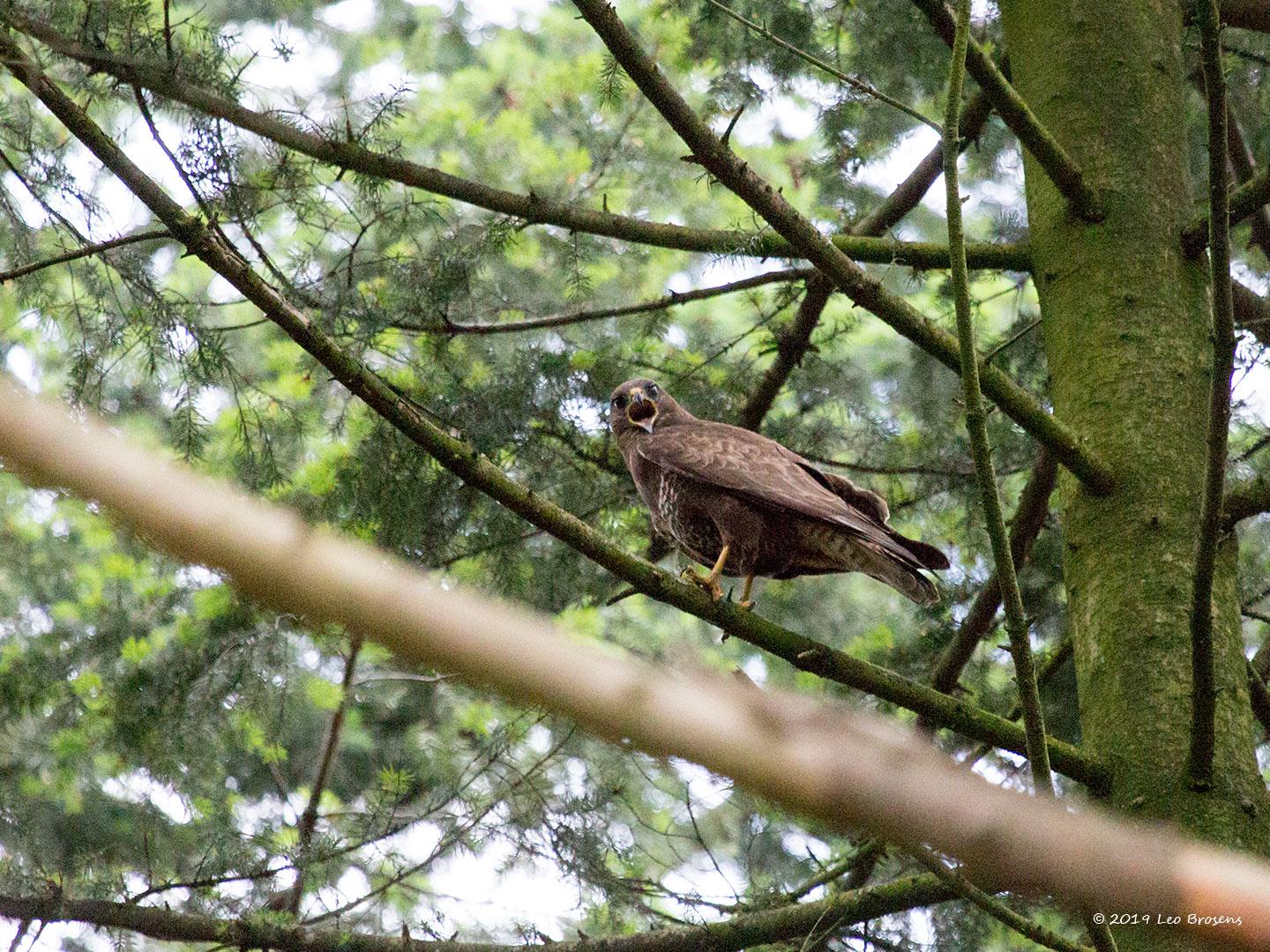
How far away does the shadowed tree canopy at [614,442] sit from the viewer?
3.09 meters

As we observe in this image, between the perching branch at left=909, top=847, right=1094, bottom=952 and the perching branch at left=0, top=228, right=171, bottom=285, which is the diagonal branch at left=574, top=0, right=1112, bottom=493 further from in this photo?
the perching branch at left=0, top=228, right=171, bottom=285

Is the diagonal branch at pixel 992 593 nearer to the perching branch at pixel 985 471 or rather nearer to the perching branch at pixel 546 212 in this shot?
the perching branch at pixel 546 212

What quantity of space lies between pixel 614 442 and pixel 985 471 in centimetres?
332

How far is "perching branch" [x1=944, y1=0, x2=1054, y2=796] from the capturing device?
2375 mm

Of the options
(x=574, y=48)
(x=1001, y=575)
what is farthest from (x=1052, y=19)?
(x=574, y=48)

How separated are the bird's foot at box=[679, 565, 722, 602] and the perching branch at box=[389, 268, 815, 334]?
102 cm

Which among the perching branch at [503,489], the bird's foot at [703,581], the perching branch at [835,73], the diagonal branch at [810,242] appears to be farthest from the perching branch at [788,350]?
the perching branch at [503,489]

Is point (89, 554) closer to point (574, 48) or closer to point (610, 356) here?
point (610, 356)

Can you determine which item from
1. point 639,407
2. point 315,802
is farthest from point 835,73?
point 315,802

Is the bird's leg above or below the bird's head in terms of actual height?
below

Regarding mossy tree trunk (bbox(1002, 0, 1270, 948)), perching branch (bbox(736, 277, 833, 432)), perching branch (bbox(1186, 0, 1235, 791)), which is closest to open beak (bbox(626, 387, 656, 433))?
perching branch (bbox(736, 277, 833, 432))

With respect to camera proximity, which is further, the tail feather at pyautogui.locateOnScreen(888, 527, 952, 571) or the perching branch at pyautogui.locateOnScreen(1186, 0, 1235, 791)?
the tail feather at pyautogui.locateOnScreen(888, 527, 952, 571)

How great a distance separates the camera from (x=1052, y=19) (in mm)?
4398

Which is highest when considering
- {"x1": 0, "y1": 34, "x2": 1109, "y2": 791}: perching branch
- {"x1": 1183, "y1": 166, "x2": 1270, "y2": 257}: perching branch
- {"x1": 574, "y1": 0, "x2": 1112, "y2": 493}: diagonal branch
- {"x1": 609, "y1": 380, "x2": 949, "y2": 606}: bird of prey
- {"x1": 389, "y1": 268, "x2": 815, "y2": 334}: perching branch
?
{"x1": 389, "y1": 268, "x2": 815, "y2": 334}: perching branch
